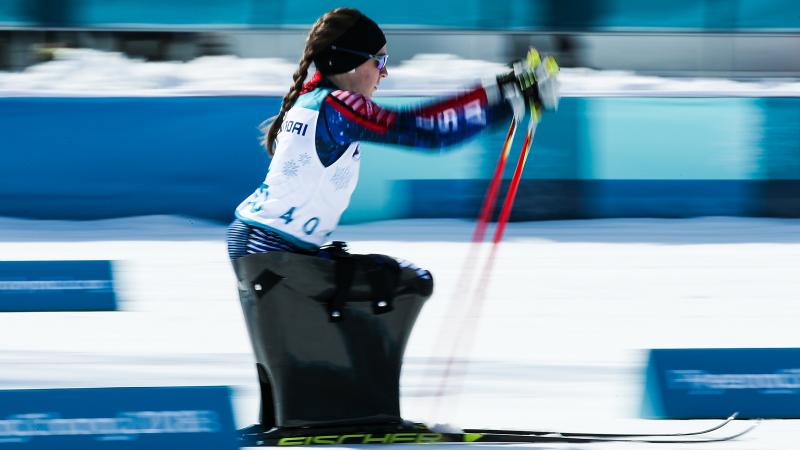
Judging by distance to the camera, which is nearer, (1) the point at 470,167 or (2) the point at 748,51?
(1) the point at 470,167

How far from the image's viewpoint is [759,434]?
387cm

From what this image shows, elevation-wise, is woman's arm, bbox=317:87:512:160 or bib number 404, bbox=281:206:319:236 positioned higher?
woman's arm, bbox=317:87:512:160

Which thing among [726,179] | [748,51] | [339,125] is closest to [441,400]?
[339,125]

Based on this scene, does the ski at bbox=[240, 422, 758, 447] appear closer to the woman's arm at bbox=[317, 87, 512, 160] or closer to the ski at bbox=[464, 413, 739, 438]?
the ski at bbox=[464, 413, 739, 438]

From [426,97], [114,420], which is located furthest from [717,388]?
[426,97]

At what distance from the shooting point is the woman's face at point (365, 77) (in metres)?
3.59

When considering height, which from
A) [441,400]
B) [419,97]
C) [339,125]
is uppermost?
[419,97]

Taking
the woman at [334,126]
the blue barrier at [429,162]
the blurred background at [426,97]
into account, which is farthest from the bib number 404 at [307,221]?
the blurred background at [426,97]

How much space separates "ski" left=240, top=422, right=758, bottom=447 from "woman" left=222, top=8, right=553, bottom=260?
1.72 ft

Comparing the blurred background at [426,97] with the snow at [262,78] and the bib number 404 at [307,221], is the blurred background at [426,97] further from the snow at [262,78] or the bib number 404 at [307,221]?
the bib number 404 at [307,221]

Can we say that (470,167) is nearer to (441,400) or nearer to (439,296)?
(439,296)

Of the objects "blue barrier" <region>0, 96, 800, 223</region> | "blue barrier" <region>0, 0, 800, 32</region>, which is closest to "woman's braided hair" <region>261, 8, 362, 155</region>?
"blue barrier" <region>0, 96, 800, 223</region>

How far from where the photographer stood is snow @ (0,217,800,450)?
458cm

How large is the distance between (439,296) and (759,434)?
2.93 metres
